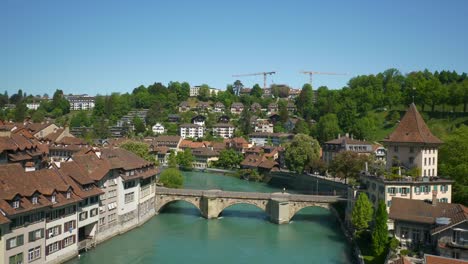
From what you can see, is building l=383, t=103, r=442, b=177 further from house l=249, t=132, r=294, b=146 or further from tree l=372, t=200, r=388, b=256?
house l=249, t=132, r=294, b=146

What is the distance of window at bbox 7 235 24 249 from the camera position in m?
32.1

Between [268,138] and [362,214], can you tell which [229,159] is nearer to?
[268,138]

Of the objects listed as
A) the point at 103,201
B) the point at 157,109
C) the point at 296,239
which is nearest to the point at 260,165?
the point at 296,239

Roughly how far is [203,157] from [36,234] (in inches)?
3153

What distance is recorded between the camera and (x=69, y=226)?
130 feet

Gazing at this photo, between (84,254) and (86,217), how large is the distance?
298cm

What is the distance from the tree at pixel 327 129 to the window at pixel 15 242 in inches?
3147

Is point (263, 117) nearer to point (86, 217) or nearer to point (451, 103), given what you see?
point (451, 103)

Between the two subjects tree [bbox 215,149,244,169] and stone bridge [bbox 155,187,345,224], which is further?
tree [bbox 215,149,244,169]

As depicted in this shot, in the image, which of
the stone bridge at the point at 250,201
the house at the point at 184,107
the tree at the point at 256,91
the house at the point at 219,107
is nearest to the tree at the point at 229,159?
the stone bridge at the point at 250,201

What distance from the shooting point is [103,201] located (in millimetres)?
45844

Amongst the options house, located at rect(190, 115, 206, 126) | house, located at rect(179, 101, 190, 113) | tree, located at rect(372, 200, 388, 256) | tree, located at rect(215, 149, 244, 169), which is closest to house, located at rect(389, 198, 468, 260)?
tree, located at rect(372, 200, 388, 256)

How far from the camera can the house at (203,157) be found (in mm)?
114000

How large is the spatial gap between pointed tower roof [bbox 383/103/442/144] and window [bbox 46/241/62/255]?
33086 mm
